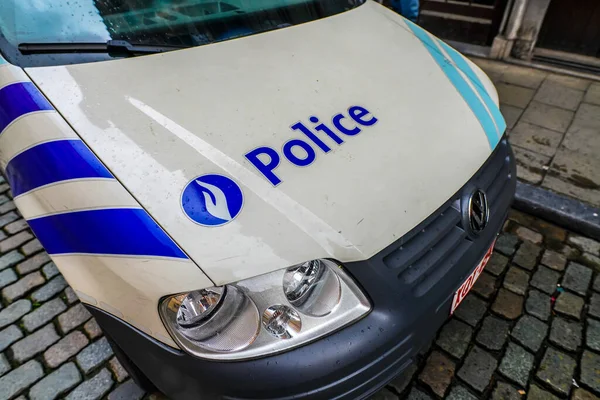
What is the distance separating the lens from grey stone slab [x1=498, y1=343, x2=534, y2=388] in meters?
1.83

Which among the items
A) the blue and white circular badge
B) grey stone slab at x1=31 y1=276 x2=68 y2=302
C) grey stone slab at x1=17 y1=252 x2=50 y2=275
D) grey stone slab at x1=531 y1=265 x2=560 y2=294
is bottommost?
grey stone slab at x1=531 y1=265 x2=560 y2=294

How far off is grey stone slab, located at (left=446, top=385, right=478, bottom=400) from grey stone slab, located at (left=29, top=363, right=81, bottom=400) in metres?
1.74

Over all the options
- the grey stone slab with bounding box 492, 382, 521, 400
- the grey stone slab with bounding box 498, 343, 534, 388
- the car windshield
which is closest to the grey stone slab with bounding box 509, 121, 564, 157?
the grey stone slab with bounding box 498, 343, 534, 388

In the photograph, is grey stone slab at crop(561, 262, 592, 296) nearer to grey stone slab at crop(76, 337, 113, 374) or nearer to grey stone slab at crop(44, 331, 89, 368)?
grey stone slab at crop(76, 337, 113, 374)

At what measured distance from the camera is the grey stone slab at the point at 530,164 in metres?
3.01

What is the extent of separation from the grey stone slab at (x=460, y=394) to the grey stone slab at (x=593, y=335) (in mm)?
700

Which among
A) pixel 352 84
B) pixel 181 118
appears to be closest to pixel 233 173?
pixel 181 118

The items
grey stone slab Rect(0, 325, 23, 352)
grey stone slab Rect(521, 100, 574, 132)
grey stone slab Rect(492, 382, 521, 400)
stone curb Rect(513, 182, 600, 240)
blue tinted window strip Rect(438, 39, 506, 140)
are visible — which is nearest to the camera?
grey stone slab Rect(492, 382, 521, 400)

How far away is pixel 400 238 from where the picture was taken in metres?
1.37

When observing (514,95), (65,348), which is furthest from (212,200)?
(514,95)

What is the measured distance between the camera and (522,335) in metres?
2.00

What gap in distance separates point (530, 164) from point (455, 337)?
6.02 feet

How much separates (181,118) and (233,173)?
0.30 m

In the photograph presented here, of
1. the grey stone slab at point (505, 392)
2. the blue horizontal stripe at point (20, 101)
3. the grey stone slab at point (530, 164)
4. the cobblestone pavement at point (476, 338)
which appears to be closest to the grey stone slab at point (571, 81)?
the grey stone slab at point (530, 164)
